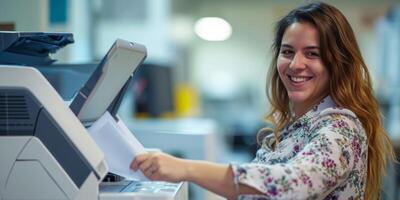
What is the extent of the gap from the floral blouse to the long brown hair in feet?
0.17

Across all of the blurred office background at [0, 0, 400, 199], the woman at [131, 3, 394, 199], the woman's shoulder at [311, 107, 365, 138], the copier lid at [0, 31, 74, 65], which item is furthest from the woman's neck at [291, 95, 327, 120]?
the copier lid at [0, 31, 74, 65]

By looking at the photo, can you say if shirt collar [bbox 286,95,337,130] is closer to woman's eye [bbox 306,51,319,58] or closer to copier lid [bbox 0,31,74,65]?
woman's eye [bbox 306,51,319,58]

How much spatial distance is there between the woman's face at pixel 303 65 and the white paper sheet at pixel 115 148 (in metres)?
0.44

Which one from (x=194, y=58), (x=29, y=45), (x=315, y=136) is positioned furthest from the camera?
(x=194, y=58)

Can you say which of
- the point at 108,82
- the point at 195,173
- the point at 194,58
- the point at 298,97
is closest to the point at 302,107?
the point at 298,97

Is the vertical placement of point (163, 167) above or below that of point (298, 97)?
below

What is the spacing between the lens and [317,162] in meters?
1.03

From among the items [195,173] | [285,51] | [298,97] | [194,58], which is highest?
[285,51]

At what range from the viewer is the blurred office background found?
2.30 m

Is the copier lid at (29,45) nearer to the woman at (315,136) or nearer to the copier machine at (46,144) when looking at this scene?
the copier machine at (46,144)

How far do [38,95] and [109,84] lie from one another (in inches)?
6.9

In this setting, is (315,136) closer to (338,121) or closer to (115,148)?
(338,121)

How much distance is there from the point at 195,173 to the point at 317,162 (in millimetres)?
259

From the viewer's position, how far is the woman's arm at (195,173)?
1.02 metres
